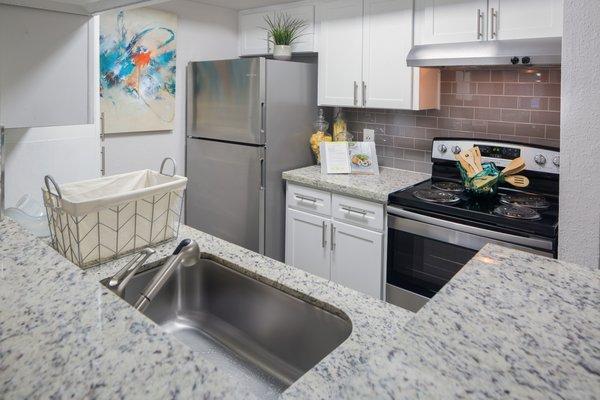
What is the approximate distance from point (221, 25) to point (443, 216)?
2.38 metres

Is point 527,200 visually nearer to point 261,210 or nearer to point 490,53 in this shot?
point 490,53

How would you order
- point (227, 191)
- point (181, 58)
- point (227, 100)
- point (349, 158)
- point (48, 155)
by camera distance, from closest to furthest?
point (48, 155)
point (349, 158)
point (227, 100)
point (227, 191)
point (181, 58)

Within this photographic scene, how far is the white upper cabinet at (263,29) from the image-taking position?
3.20 m

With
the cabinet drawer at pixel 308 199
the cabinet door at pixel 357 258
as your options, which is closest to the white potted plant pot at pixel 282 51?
the cabinet drawer at pixel 308 199

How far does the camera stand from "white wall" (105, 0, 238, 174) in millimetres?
3211

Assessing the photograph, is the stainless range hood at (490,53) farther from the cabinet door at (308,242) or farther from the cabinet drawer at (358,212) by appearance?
the cabinet door at (308,242)

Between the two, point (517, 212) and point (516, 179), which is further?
point (516, 179)

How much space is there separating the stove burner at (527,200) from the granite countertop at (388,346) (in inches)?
61.7

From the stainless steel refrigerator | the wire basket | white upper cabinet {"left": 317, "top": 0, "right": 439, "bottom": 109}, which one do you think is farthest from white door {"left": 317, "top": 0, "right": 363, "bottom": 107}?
the wire basket

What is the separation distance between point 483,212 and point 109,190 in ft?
5.44

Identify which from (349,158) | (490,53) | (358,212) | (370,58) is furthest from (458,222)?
(370,58)

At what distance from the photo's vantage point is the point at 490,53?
88.3 inches

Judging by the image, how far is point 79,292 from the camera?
2.65 ft

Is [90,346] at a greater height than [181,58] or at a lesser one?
lesser
